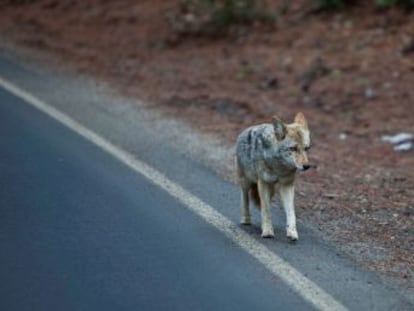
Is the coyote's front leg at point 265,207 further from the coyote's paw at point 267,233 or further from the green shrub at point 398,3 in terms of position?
the green shrub at point 398,3

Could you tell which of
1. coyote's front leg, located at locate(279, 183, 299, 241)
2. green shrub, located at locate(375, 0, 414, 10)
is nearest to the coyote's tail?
coyote's front leg, located at locate(279, 183, 299, 241)

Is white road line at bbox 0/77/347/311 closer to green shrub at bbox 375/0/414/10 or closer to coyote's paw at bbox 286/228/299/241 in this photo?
coyote's paw at bbox 286/228/299/241

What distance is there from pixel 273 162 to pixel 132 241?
125 cm

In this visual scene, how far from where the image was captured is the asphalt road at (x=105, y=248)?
25.3 feet

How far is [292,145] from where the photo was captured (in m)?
8.75

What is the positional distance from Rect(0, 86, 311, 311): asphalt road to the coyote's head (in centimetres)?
78

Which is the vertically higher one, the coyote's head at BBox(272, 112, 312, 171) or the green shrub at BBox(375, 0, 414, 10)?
the coyote's head at BBox(272, 112, 312, 171)

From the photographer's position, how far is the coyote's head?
344 inches

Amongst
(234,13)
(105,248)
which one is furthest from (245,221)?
(234,13)

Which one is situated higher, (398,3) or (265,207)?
Answer: (398,3)

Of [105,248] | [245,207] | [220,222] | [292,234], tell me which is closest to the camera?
[105,248]

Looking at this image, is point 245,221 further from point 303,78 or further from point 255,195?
point 303,78

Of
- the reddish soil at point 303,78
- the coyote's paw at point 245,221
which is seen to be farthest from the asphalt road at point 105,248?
the reddish soil at point 303,78

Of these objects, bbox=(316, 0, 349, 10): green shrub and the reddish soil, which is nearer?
the reddish soil
